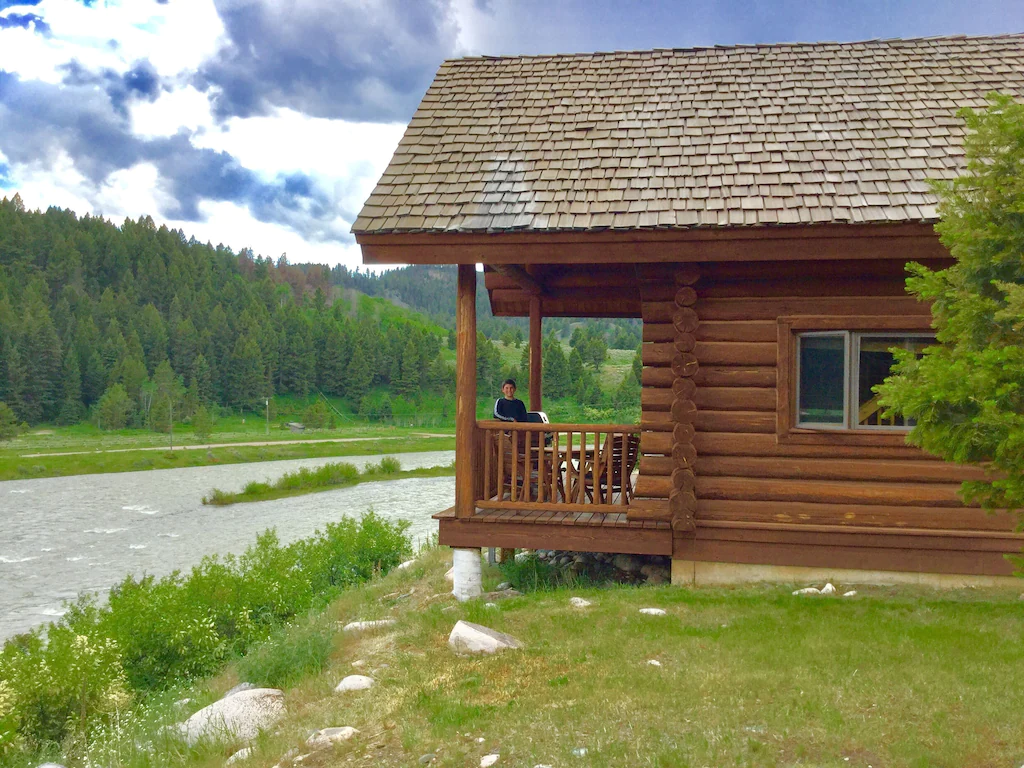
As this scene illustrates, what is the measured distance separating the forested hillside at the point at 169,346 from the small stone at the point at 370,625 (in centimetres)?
8016

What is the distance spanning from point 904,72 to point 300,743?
9.31m

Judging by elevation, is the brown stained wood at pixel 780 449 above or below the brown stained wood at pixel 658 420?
below

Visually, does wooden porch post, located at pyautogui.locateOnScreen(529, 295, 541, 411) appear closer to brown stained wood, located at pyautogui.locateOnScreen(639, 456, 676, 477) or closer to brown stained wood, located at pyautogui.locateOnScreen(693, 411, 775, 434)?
brown stained wood, located at pyautogui.locateOnScreen(639, 456, 676, 477)

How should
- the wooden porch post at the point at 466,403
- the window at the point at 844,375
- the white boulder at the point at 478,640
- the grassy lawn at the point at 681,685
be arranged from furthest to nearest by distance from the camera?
the wooden porch post at the point at 466,403, the window at the point at 844,375, the white boulder at the point at 478,640, the grassy lawn at the point at 681,685

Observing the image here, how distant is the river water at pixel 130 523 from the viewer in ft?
64.5

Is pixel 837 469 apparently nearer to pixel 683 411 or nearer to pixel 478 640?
pixel 683 411

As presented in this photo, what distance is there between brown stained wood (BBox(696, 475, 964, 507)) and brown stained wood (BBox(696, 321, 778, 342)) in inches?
53.3

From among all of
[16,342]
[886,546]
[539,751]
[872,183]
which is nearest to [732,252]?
[872,183]

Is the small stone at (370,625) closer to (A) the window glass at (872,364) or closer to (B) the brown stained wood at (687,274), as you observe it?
(B) the brown stained wood at (687,274)

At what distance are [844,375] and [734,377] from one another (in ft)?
3.34

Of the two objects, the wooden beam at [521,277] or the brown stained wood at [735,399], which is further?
the wooden beam at [521,277]

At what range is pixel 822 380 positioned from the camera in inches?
322

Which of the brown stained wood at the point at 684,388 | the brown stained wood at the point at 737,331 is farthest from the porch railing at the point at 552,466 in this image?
the brown stained wood at the point at 737,331

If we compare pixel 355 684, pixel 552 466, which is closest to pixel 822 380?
pixel 552 466
